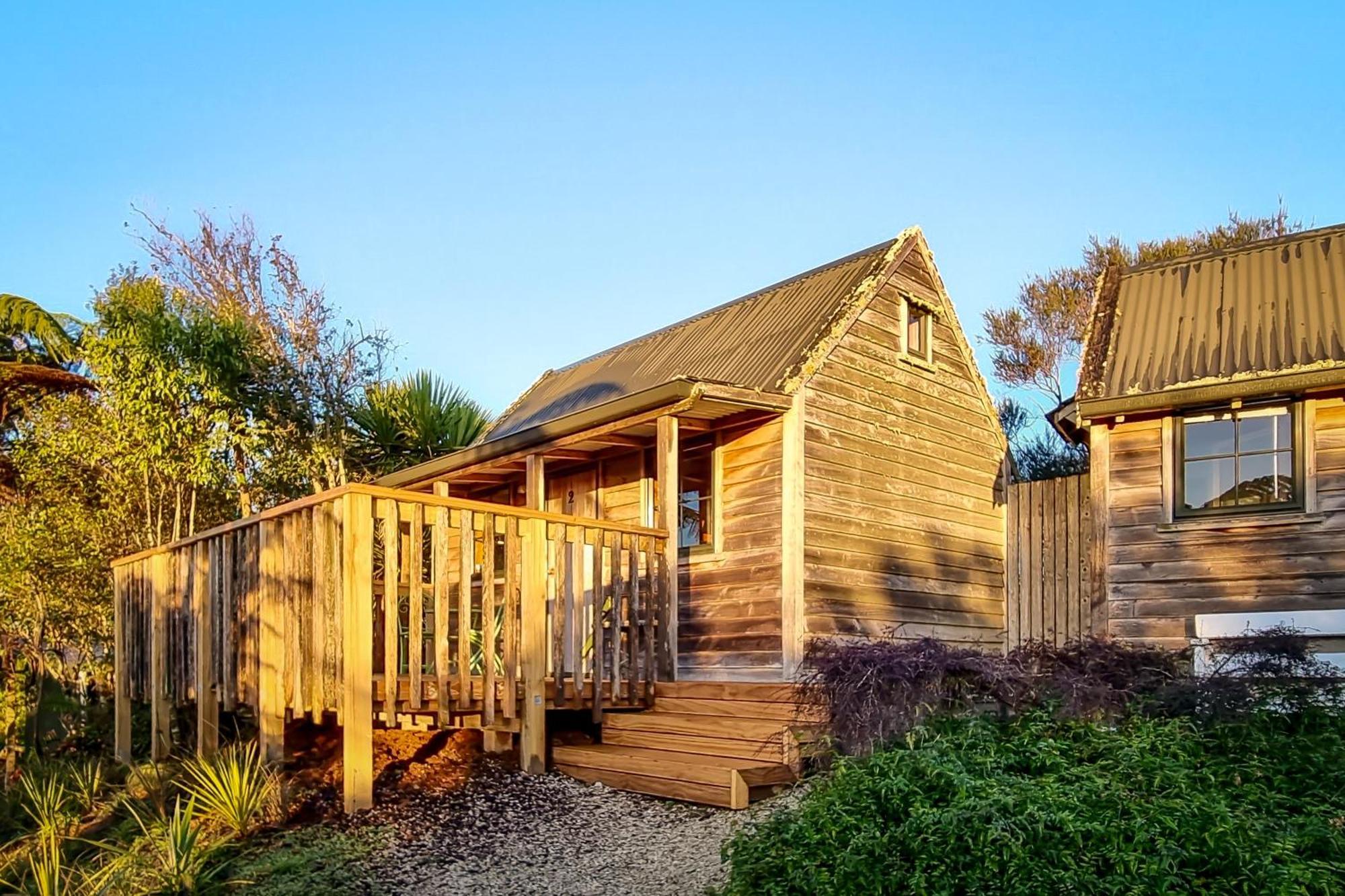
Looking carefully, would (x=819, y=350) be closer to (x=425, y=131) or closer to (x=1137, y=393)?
(x=1137, y=393)

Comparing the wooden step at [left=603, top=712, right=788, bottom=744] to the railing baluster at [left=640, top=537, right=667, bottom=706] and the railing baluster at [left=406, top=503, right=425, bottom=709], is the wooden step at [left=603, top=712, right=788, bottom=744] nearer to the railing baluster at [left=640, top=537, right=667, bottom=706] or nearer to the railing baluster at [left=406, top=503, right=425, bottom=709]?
the railing baluster at [left=640, top=537, right=667, bottom=706]

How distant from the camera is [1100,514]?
9867 millimetres

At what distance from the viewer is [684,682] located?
9.63 m

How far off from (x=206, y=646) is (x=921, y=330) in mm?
7475

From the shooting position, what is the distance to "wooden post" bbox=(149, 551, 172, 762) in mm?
10398

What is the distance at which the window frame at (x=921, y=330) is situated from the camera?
11.9 m

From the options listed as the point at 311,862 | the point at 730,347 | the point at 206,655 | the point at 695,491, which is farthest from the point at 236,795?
the point at 730,347

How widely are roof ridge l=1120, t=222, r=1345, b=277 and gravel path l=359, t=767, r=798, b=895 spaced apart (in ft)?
21.1

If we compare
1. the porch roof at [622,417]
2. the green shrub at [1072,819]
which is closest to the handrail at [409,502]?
the porch roof at [622,417]

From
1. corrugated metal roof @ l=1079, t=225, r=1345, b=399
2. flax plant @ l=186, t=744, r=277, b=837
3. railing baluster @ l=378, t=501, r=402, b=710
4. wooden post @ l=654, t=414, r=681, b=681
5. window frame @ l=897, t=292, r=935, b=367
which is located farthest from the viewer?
window frame @ l=897, t=292, r=935, b=367

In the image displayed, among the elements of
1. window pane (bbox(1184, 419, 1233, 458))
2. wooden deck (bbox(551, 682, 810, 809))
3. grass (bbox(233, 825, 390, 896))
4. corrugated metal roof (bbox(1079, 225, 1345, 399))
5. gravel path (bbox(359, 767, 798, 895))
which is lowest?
gravel path (bbox(359, 767, 798, 895))

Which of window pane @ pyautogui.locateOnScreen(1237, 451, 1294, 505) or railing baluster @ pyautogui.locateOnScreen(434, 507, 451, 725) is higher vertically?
window pane @ pyautogui.locateOnScreen(1237, 451, 1294, 505)

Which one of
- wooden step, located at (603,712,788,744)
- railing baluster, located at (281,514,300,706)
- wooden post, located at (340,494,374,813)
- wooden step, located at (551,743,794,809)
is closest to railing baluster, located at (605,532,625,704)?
wooden step, located at (603,712,788,744)

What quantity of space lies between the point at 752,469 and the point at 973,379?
3.61m
